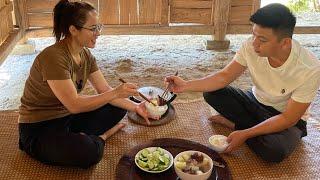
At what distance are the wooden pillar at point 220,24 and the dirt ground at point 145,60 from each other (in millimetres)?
89

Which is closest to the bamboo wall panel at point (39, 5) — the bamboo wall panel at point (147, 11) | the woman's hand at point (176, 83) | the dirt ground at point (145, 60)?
the dirt ground at point (145, 60)

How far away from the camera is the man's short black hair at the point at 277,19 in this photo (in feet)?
5.54

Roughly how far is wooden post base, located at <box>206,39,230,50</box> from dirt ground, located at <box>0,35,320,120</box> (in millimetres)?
59

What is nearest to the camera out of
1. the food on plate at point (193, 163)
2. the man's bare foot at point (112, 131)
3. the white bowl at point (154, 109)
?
the food on plate at point (193, 163)

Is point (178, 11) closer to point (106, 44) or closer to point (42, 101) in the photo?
point (106, 44)

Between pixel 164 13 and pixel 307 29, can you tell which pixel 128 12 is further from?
pixel 307 29

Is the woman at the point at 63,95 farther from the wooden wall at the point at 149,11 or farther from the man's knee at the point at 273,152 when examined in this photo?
the wooden wall at the point at 149,11

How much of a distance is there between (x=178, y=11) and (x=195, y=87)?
155 centimetres

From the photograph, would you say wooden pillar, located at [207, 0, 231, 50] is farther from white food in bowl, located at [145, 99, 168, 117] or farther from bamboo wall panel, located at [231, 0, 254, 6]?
white food in bowl, located at [145, 99, 168, 117]

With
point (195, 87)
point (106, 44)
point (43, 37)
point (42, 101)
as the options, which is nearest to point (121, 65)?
point (106, 44)

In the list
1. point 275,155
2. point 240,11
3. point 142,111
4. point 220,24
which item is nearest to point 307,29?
point 240,11

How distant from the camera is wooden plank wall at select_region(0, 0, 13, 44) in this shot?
301cm

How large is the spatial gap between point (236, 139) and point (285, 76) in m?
0.41

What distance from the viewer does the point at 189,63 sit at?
131 inches
